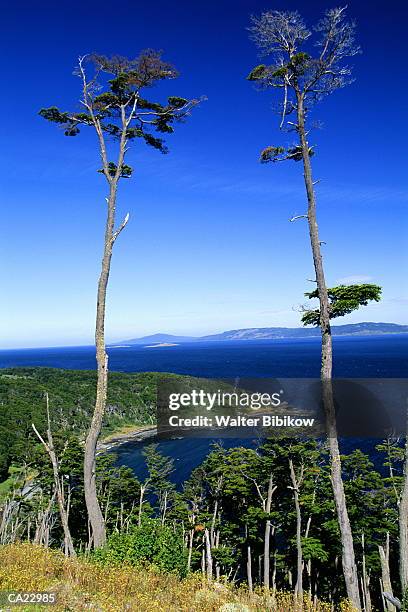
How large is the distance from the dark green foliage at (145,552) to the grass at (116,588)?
510mm

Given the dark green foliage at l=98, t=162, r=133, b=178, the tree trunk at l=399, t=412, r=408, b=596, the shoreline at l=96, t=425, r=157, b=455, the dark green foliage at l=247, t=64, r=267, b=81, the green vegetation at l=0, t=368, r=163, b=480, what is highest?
the dark green foliage at l=247, t=64, r=267, b=81

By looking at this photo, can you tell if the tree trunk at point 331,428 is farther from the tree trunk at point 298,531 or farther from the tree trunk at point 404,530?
the tree trunk at point 298,531

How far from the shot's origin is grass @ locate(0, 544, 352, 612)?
5.49 metres

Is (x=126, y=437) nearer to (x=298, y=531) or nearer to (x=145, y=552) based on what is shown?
(x=298, y=531)

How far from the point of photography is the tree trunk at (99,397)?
9.08 meters

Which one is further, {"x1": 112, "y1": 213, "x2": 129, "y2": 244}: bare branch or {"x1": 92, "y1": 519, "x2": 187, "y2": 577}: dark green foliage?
{"x1": 112, "y1": 213, "x2": 129, "y2": 244}: bare branch

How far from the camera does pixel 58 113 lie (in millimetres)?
10078

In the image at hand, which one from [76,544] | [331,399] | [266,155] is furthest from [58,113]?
[76,544]

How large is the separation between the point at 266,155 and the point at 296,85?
153cm

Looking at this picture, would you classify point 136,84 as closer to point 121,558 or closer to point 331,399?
point 331,399

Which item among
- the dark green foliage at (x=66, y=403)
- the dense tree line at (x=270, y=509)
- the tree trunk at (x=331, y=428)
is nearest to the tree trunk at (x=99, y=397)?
the dense tree line at (x=270, y=509)

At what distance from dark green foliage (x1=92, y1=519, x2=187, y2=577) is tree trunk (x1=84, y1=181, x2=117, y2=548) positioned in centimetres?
90

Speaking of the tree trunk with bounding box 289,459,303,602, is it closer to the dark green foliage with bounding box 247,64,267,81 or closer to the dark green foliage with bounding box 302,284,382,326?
the dark green foliage with bounding box 302,284,382,326

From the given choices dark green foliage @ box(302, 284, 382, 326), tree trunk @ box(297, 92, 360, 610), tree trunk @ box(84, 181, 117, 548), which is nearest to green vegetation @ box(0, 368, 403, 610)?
tree trunk @ box(84, 181, 117, 548)
